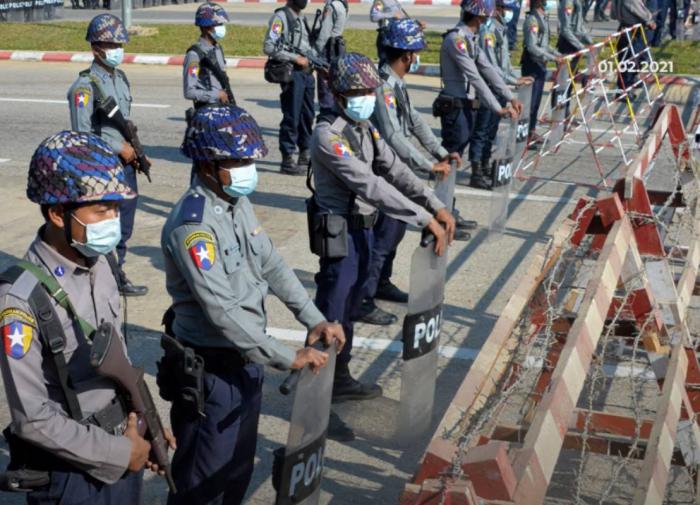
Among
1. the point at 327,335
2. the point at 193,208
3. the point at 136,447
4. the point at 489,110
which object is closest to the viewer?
the point at 136,447

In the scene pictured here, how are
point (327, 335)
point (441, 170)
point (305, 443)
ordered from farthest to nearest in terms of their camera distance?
point (441, 170)
point (327, 335)
point (305, 443)

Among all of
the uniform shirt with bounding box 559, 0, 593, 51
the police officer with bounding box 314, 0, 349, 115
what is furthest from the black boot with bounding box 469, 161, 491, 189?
the uniform shirt with bounding box 559, 0, 593, 51

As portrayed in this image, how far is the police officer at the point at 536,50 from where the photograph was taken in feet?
43.3

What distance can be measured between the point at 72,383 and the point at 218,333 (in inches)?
37.4

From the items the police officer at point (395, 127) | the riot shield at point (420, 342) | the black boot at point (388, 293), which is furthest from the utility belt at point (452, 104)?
the riot shield at point (420, 342)

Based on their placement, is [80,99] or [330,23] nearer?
[80,99]

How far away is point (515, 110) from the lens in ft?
33.2

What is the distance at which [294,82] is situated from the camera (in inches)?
464

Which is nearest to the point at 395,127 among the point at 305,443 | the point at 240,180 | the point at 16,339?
the point at 240,180

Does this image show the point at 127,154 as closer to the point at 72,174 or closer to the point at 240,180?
the point at 240,180

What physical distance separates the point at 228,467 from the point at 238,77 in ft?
48.2

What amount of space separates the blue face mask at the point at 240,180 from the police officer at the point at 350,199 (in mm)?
1724

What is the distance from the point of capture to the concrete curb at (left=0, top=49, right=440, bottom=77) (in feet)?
64.9

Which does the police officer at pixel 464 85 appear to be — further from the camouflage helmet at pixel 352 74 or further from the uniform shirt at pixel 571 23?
the uniform shirt at pixel 571 23
